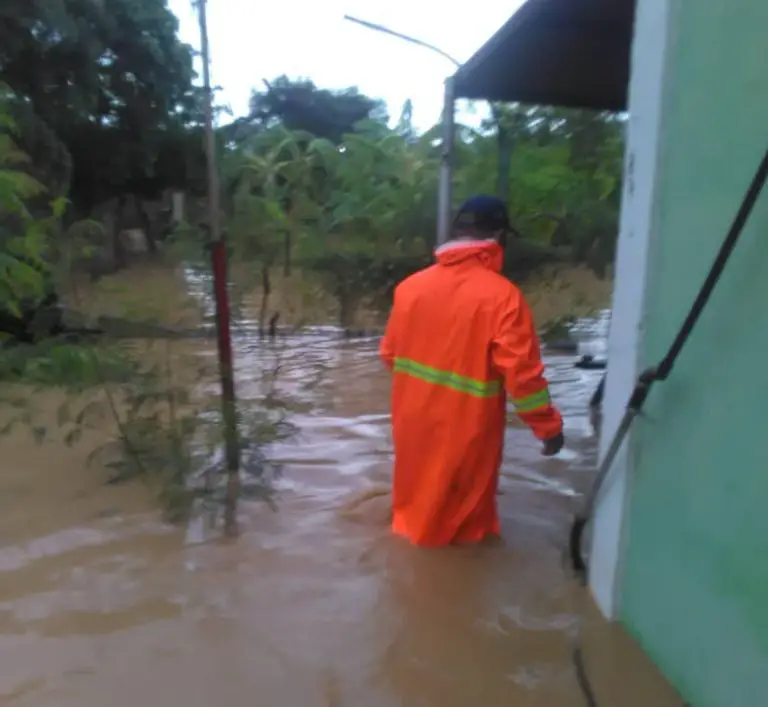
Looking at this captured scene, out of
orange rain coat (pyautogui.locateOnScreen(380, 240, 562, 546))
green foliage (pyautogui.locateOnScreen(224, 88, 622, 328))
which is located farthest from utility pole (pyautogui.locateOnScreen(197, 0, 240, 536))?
green foliage (pyautogui.locateOnScreen(224, 88, 622, 328))

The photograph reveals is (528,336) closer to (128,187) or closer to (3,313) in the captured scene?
(3,313)

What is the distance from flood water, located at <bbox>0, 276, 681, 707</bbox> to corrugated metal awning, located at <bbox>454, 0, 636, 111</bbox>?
2788mm

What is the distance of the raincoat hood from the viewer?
351cm

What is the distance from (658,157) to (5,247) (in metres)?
4.85

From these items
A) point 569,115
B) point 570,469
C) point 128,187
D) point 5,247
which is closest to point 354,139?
point 569,115

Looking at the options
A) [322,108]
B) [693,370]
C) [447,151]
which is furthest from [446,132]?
[322,108]

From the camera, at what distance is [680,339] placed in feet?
7.73

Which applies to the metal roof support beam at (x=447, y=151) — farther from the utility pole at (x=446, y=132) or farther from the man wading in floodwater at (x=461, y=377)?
the man wading in floodwater at (x=461, y=377)

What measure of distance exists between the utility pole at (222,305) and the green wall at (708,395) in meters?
2.29

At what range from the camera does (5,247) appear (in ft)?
18.9

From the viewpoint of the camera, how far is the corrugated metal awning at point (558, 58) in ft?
15.0

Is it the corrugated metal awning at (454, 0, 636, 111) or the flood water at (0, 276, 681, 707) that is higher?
the corrugated metal awning at (454, 0, 636, 111)

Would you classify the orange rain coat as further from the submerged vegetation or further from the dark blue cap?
the submerged vegetation

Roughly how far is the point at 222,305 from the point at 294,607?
1.71 metres
